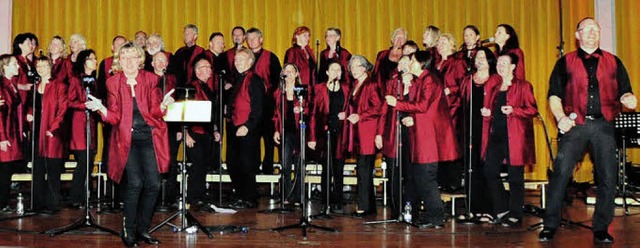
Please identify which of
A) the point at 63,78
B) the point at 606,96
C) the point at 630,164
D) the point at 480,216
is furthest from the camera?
the point at 630,164

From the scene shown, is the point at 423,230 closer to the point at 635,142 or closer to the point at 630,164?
the point at 635,142

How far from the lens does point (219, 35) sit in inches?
399

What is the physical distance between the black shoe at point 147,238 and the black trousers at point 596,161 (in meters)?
3.20

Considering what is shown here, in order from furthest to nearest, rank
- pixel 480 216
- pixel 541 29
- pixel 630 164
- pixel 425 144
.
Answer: pixel 541 29, pixel 630 164, pixel 480 216, pixel 425 144

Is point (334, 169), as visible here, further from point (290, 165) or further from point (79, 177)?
point (79, 177)

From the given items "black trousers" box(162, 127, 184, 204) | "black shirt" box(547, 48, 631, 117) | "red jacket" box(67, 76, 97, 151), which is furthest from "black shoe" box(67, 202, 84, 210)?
"black shirt" box(547, 48, 631, 117)

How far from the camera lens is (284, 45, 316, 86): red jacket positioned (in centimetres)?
1005

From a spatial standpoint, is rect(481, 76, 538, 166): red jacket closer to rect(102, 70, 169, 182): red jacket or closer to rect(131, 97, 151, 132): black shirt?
rect(102, 70, 169, 182): red jacket

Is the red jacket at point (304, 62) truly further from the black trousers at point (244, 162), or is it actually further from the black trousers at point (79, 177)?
the black trousers at point (79, 177)

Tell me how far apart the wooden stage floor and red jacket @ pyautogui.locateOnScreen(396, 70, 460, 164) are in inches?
26.9

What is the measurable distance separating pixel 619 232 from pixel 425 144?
1860 millimetres

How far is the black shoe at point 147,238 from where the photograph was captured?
20.5ft

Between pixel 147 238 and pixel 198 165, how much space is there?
272 centimetres

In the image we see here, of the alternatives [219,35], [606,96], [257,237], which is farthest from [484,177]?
[219,35]
